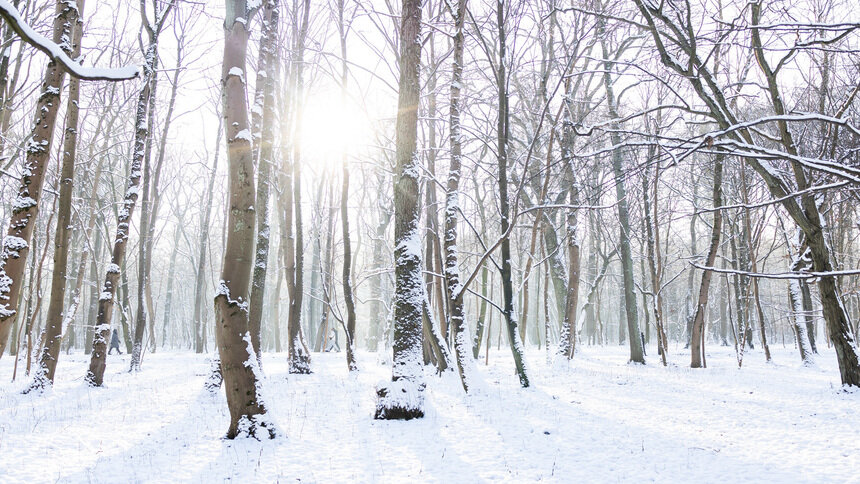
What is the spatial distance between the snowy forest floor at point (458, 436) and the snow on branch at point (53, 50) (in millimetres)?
3364

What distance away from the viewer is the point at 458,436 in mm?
5180

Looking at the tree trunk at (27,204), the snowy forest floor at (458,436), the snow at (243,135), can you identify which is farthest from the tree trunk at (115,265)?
the snow at (243,135)

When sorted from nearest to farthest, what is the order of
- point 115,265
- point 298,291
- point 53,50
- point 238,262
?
1. point 53,50
2. point 238,262
3. point 115,265
4. point 298,291

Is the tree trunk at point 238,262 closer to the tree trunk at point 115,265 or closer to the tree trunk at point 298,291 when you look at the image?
the tree trunk at point 115,265

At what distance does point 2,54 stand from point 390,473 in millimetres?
9565

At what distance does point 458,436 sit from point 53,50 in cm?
494

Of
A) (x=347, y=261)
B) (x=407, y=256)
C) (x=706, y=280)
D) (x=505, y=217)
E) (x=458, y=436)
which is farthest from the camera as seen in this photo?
(x=706, y=280)

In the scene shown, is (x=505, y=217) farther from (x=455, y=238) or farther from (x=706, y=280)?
(x=706, y=280)

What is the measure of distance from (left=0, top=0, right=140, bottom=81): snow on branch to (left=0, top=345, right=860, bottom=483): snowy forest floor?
3364 mm

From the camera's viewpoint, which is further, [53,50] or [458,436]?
[458,436]

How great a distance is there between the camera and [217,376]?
795cm

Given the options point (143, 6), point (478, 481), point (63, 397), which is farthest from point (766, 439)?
point (143, 6)

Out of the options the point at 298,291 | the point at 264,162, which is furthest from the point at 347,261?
the point at 264,162

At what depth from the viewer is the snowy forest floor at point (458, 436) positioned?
13.0 ft
